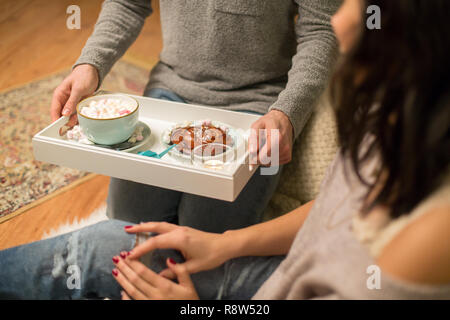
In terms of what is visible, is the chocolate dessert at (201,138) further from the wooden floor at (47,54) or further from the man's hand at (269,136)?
the wooden floor at (47,54)

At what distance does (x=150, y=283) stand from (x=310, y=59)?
0.65m

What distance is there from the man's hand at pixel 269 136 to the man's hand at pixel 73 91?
1.39ft

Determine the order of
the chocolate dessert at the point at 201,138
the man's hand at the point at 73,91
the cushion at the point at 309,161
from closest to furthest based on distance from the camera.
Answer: the chocolate dessert at the point at 201,138 → the man's hand at the point at 73,91 → the cushion at the point at 309,161

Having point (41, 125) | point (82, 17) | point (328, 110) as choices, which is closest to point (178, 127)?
point (328, 110)

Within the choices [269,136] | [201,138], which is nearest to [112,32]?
[201,138]

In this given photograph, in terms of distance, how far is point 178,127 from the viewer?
103 centimetres

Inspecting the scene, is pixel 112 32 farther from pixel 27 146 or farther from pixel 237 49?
pixel 27 146

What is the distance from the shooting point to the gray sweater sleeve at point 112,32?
1129 millimetres

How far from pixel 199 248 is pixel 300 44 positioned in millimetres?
626

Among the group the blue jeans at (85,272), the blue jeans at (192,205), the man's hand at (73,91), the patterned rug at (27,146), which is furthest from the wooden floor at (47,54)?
the blue jeans at (85,272)

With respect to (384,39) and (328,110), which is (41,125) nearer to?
(328,110)

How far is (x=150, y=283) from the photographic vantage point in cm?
72

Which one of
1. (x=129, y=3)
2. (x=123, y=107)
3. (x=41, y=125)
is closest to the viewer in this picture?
(x=123, y=107)
